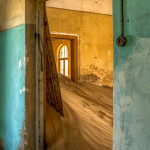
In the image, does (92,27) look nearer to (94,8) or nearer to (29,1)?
(94,8)

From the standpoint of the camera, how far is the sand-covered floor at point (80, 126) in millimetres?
3539

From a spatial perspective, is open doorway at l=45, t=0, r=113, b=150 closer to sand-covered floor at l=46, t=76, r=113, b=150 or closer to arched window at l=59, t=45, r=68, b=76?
sand-covered floor at l=46, t=76, r=113, b=150


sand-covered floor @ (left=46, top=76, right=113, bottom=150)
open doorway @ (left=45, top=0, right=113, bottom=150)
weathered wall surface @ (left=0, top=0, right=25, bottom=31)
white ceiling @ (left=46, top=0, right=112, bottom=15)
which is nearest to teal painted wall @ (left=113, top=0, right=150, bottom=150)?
sand-covered floor @ (left=46, top=76, right=113, bottom=150)

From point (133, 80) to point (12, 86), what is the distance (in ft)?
9.20

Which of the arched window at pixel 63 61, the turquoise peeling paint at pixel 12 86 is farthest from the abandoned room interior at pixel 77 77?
the arched window at pixel 63 61

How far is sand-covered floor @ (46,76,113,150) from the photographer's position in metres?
3.54

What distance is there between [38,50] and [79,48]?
4488mm

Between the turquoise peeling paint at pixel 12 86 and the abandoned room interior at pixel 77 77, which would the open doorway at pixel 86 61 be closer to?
Answer: the abandoned room interior at pixel 77 77

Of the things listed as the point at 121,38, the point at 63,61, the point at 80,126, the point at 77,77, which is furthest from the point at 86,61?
the point at 121,38

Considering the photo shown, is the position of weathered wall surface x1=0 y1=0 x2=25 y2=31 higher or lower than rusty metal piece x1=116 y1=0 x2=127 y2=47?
higher

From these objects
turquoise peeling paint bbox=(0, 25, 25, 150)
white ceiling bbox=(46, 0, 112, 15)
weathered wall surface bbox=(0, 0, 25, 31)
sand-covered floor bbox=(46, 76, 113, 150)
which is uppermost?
white ceiling bbox=(46, 0, 112, 15)

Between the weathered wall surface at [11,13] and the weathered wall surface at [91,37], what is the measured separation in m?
3.27

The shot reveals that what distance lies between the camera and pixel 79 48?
305 inches

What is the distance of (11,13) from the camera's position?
12.4ft
